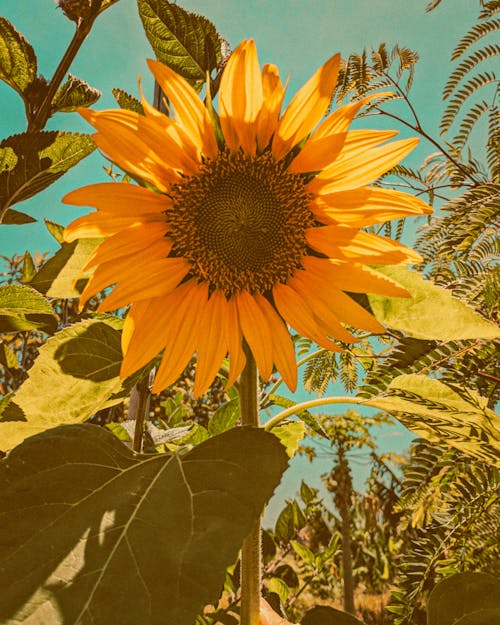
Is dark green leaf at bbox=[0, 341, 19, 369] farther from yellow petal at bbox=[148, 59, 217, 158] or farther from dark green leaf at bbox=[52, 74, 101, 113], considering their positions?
yellow petal at bbox=[148, 59, 217, 158]

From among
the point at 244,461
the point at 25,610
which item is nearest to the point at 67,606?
the point at 25,610

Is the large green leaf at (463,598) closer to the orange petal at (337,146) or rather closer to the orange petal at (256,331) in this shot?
the orange petal at (256,331)

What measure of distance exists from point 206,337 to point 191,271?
0.10 metres

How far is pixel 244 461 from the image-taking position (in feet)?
1.40

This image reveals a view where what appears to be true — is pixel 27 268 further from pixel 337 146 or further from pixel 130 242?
pixel 337 146

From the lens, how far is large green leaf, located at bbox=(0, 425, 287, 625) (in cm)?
34

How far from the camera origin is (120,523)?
0.39 meters

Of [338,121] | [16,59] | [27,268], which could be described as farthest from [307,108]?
[27,268]

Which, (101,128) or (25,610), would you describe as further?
(101,128)

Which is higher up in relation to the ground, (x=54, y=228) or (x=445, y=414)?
(x=54, y=228)

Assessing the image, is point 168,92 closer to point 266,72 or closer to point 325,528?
point 266,72

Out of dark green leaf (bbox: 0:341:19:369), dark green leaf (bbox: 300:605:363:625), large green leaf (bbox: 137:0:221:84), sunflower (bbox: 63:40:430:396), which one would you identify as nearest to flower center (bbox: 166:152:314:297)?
sunflower (bbox: 63:40:430:396)

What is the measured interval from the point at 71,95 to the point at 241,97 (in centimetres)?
25

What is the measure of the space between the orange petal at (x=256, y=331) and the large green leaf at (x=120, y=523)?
114 mm
